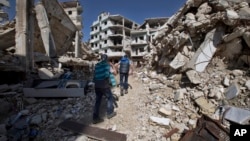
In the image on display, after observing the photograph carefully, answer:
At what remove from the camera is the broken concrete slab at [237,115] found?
11.3 ft

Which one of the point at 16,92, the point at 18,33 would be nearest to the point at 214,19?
the point at 16,92

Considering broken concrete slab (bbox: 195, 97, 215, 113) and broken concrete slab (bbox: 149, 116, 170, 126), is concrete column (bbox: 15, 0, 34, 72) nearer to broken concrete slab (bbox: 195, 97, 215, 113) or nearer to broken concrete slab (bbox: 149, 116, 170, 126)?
broken concrete slab (bbox: 149, 116, 170, 126)

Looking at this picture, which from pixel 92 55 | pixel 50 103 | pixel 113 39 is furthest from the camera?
pixel 113 39

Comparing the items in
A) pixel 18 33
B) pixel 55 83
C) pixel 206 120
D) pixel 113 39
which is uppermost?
pixel 113 39

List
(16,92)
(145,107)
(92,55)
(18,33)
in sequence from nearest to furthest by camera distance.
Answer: (145,107) < (16,92) < (18,33) < (92,55)

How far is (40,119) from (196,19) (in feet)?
21.7

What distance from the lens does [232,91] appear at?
15.1 ft

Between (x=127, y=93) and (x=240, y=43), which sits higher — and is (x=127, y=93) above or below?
below

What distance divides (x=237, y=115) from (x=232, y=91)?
1110 mm

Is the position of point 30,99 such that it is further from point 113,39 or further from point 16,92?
point 113,39

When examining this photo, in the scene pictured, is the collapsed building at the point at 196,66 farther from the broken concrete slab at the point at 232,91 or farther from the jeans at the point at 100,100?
the jeans at the point at 100,100

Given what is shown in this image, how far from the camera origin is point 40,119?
14.7 ft

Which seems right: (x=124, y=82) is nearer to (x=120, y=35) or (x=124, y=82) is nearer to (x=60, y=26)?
(x=60, y=26)

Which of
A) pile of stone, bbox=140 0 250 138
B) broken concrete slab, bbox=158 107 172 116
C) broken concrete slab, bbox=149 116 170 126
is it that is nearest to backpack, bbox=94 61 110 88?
broken concrete slab, bbox=149 116 170 126
